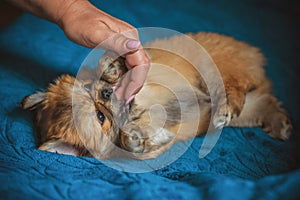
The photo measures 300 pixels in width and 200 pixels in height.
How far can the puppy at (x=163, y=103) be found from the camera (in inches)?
64.6

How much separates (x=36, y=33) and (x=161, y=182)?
1567 mm

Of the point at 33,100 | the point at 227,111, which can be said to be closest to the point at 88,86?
the point at 33,100

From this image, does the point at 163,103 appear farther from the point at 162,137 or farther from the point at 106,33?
the point at 106,33

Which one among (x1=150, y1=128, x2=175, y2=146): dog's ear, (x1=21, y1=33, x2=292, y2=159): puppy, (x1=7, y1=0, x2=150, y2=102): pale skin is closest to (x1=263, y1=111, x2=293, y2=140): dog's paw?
(x1=21, y1=33, x2=292, y2=159): puppy

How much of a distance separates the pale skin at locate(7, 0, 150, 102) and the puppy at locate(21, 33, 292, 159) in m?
0.13

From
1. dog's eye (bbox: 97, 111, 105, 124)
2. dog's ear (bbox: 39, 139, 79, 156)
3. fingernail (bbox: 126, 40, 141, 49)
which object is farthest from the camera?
dog's eye (bbox: 97, 111, 105, 124)

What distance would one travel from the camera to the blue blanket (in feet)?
3.86

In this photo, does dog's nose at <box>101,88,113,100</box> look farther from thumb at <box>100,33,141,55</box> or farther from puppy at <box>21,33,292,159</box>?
thumb at <box>100,33,141,55</box>

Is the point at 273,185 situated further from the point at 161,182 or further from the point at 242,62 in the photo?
the point at 242,62

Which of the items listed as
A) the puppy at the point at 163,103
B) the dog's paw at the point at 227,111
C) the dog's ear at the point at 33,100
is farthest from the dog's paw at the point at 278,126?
the dog's ear at the point at 33,100

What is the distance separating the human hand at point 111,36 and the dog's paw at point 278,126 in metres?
0.77

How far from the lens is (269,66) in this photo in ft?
7.15

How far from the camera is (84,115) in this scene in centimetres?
165

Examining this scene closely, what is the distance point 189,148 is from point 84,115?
518 millimetres
